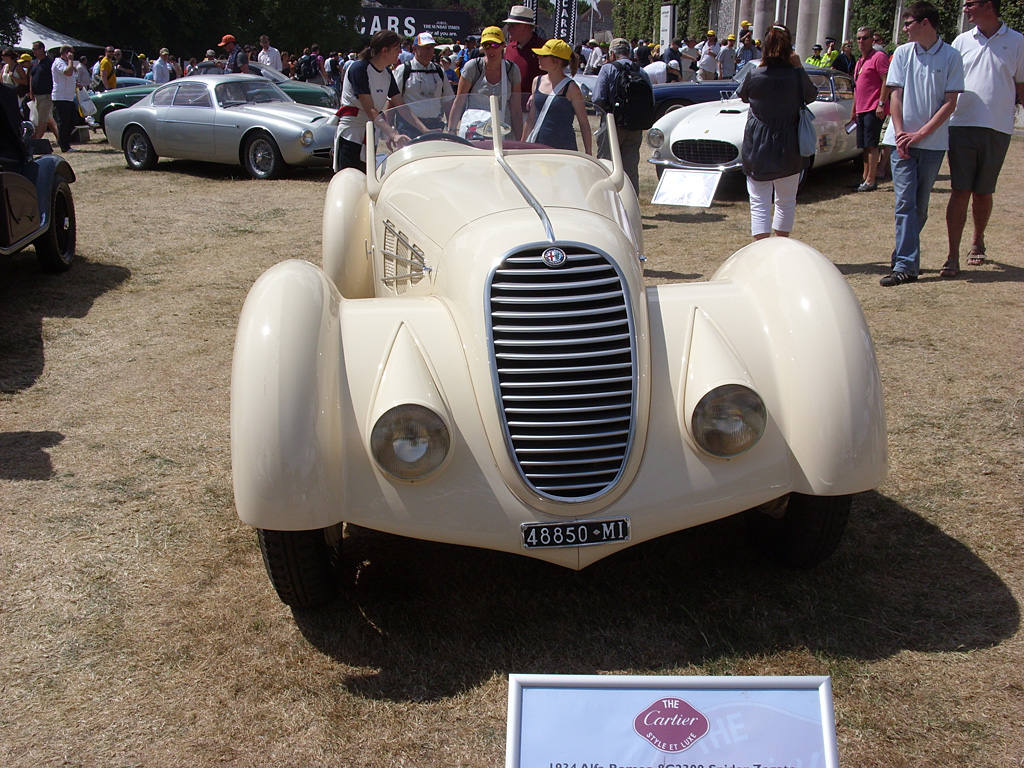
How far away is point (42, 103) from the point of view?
15766 mm

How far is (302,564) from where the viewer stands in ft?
9.71

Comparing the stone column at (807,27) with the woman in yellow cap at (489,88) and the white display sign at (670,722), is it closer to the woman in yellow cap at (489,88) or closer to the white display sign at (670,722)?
the woman in yellow cap at (489,88)

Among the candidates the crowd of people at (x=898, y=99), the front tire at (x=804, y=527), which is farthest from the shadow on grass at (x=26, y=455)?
the front tire at (x=804, y=527)

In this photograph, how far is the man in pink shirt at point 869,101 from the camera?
10.2 m

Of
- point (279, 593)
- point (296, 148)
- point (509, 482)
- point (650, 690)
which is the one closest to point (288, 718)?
point (279, 593)

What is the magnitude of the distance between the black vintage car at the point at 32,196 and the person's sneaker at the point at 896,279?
6.69 m

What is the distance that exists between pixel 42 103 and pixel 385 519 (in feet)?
52.9

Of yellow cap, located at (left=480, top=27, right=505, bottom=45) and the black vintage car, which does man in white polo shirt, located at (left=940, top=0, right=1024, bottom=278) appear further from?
the black vintage car

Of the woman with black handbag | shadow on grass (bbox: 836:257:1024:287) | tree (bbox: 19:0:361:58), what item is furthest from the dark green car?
tree (bbox: 19:0:361:58)

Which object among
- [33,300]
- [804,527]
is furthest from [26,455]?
[804,527]

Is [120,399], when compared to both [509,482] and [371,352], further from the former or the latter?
[509,482]

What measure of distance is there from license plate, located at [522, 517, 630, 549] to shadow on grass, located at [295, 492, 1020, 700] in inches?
15.5

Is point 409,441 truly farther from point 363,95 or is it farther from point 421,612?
point 363,95

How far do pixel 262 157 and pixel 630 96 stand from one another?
6.38 metres
